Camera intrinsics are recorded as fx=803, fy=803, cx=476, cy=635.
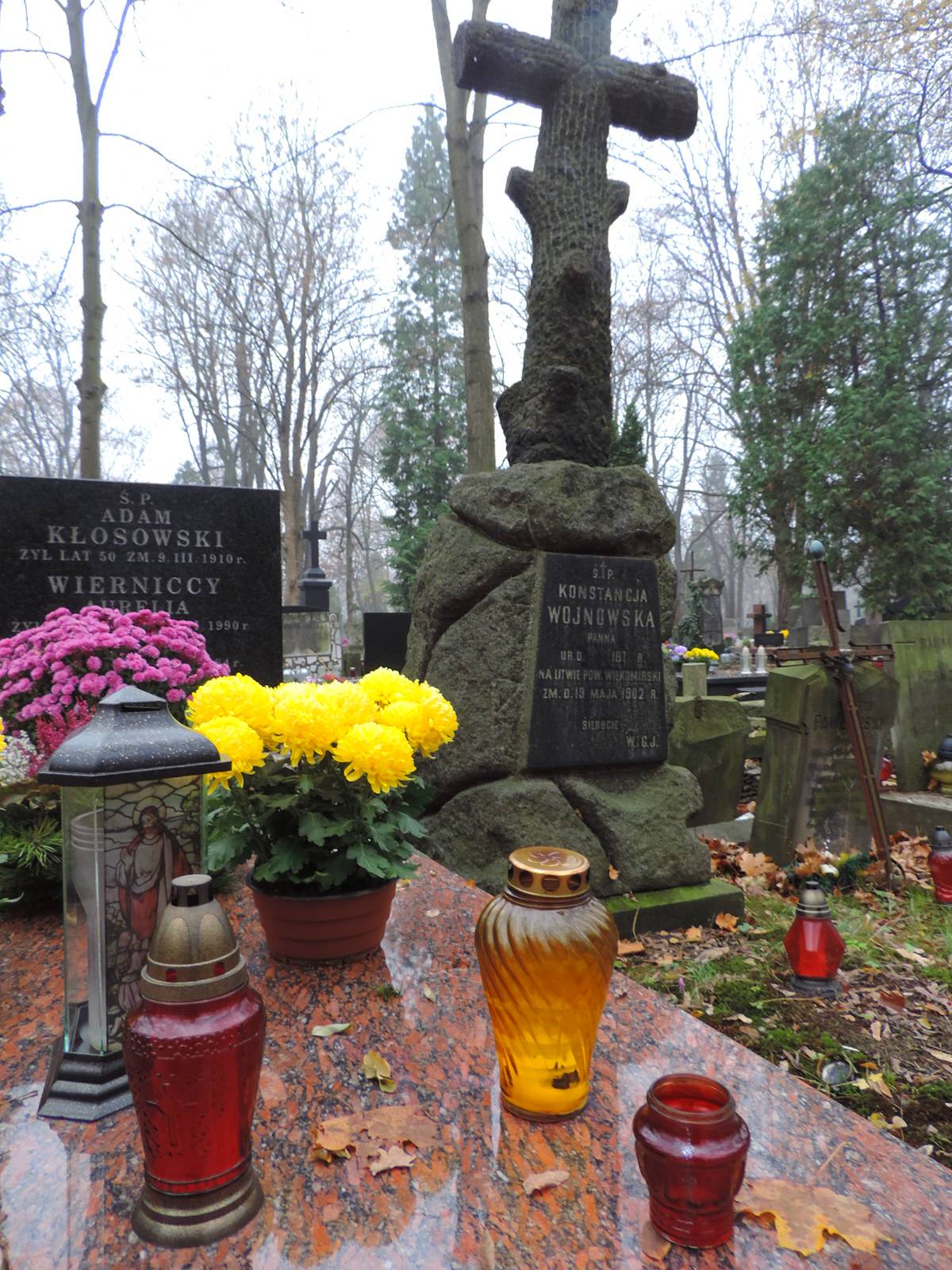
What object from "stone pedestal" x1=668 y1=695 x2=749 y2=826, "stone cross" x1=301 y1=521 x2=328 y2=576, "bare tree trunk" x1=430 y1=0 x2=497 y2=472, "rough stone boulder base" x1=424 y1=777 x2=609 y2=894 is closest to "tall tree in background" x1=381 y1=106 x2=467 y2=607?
"stone cross" x1=301 y1=521 x2=328 y2=576

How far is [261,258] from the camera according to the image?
1991 cm

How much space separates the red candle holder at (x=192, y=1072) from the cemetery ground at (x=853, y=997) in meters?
1.79

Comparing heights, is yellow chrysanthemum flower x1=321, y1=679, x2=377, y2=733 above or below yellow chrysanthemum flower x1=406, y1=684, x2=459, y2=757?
above

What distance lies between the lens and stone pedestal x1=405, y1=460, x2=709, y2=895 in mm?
3609

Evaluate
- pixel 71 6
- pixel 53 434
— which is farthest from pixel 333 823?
pixel 53 434

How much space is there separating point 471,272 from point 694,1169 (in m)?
9.14

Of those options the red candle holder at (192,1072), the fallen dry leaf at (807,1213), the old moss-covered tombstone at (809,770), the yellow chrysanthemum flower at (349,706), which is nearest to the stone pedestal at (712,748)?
the old moss-covered tombstone at (809,770)

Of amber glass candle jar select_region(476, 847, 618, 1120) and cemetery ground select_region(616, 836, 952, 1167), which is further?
cemetery ground select_region(616, 836, 952, 1167)

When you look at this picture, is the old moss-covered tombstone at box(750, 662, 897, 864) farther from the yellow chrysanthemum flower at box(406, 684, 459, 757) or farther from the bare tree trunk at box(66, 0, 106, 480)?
the bare tree trunk at box(66, 0, 106, 480)

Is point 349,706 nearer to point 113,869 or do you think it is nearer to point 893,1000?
point 113,869

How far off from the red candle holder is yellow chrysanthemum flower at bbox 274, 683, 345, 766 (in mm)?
632

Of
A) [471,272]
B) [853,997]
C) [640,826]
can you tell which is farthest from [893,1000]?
[471,272]

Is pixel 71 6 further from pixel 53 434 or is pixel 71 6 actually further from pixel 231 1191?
pixel 53 434

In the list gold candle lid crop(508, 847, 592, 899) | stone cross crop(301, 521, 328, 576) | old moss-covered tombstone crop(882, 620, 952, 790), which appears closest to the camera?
gold candle lid crop(508, 847, 592, 899)
